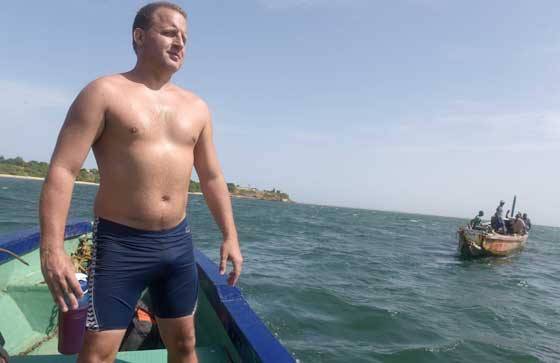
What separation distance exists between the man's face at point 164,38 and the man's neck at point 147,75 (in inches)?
1.8

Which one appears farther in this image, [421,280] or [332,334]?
[421,280]

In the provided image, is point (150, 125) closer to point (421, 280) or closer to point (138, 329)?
point (138, 329)

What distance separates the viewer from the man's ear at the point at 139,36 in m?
1.85

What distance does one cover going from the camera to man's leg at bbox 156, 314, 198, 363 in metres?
2.00

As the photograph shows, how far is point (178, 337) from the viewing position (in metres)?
2.02

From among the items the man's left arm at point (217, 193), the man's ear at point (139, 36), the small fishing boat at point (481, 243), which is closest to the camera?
the man's ear at point (139, 36)

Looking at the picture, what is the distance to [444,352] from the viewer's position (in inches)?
246

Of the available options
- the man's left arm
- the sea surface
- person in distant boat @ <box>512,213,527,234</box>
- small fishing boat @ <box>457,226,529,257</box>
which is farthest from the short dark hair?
person in distant boat @ <box>512,213,527,234</box>

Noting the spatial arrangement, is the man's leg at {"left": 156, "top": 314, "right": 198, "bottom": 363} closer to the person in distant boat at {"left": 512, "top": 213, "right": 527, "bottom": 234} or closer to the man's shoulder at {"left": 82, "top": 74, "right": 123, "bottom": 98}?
the man's shoulder at {"left": 82, "top": 74, "right": 123, "bottom": 98}

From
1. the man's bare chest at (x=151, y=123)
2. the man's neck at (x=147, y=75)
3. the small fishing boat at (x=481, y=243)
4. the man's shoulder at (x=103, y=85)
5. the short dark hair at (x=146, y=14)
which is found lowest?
the small fishing boat at (x=481, y=243)

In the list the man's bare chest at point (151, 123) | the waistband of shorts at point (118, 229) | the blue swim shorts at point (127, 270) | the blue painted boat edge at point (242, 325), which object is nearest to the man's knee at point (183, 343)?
the blue swim shorts at point (127, 270)

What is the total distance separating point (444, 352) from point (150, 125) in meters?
6.34

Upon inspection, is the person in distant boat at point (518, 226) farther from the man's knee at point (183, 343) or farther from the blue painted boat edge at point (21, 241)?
the man's knee at point (183, 343)

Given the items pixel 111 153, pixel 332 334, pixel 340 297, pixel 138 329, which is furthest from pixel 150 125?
pixel 340 297
